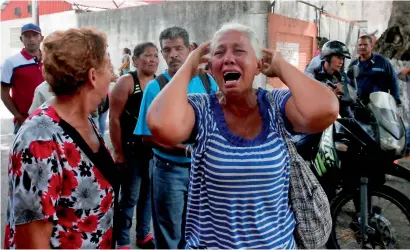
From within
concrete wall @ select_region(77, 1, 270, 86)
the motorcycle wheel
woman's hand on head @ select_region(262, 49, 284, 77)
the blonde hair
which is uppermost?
concrete wall @ select_region(77, 1, 270, 86)

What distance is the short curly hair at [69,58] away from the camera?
5.51 feet

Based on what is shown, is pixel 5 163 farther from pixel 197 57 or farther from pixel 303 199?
pixel 303 199

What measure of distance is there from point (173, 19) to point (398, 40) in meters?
6.25

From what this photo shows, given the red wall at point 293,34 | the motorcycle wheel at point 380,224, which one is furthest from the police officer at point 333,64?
the red wall at point 293,34

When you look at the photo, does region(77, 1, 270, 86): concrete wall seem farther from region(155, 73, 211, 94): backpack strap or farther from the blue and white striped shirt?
the blue and white striped shirt

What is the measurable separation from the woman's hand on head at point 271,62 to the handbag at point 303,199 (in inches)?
6.5

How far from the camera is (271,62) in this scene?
1.91 metres

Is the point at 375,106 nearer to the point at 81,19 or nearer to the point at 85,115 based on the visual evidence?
the point at 85,115

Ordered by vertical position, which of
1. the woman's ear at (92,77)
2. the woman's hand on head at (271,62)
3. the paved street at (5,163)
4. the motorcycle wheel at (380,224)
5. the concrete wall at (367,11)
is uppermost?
the concrete wall at (367,11)

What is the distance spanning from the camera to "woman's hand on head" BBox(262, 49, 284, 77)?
6.14ft

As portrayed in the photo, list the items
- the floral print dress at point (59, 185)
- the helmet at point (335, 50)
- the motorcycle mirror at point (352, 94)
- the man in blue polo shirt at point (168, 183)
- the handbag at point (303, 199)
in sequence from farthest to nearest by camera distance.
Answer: the helmet at point (335, 50)
the motorcycle mirror at point (352, 94)
the man in blue polo shirt at point (168, 183)
the handbag at point (303, 199)
the floral print dress at point (59, 185)

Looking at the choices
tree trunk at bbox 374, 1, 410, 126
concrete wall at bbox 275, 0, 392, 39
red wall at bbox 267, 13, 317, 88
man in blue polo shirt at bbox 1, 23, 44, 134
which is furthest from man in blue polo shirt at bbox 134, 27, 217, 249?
concrete wall at bbox 275, 0, 392, 39

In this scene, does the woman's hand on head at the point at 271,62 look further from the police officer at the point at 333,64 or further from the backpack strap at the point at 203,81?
the police officer at the point at 333,64

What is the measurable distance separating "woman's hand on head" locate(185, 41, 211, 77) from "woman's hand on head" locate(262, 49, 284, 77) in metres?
0.27
